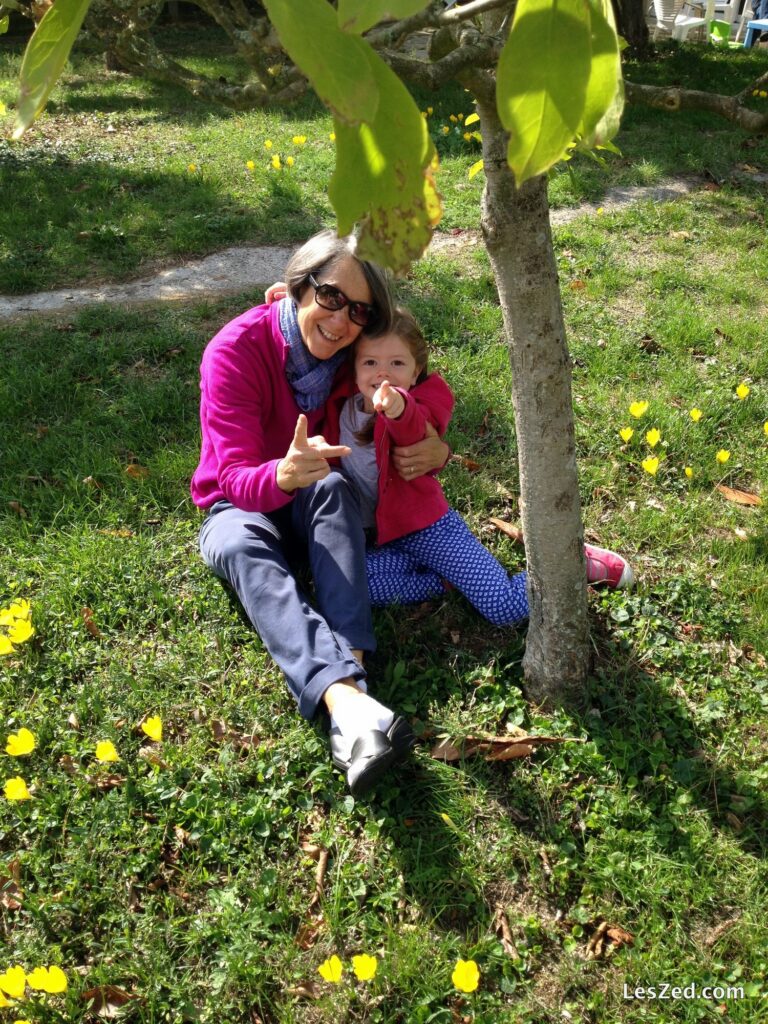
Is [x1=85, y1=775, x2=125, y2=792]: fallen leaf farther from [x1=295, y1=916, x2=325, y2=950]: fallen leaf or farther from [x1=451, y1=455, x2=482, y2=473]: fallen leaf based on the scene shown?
[x1=451, y1=455, x2=482, y2=473]: fallen leaf

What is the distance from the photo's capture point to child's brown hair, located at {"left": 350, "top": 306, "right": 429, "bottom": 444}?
260 cm

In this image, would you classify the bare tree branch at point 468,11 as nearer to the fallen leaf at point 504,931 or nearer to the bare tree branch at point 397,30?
the bare tree branch at point 397,30

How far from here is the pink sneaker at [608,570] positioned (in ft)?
8.82

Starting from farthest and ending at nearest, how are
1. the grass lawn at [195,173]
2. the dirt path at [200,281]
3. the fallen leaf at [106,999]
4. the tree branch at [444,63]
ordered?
1. the grass lawn at [195,173]
2. the dirt path at [200,281]
3. the fallen leaf at [106,999]
4. the tree branch at [444,63]

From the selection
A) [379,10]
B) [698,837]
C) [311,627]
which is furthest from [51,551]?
[379,10]

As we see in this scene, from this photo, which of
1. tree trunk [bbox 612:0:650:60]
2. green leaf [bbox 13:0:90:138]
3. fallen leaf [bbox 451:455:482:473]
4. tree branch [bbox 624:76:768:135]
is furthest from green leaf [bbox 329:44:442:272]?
tree trunk [bbox 612:0:650:60]

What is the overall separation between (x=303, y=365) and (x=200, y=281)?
2.71 meters

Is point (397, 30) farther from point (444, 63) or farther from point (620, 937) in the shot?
point (620, 937)

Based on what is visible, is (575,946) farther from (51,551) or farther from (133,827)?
(51,551)

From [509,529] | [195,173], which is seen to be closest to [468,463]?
[509,529]

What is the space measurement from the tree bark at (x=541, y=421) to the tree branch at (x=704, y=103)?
255 mm

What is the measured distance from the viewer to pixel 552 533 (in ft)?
6.98

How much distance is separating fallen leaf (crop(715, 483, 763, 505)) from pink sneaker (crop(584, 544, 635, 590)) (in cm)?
66

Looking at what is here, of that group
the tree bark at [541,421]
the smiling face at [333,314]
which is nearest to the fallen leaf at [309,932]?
the tree bark at [541,421]
